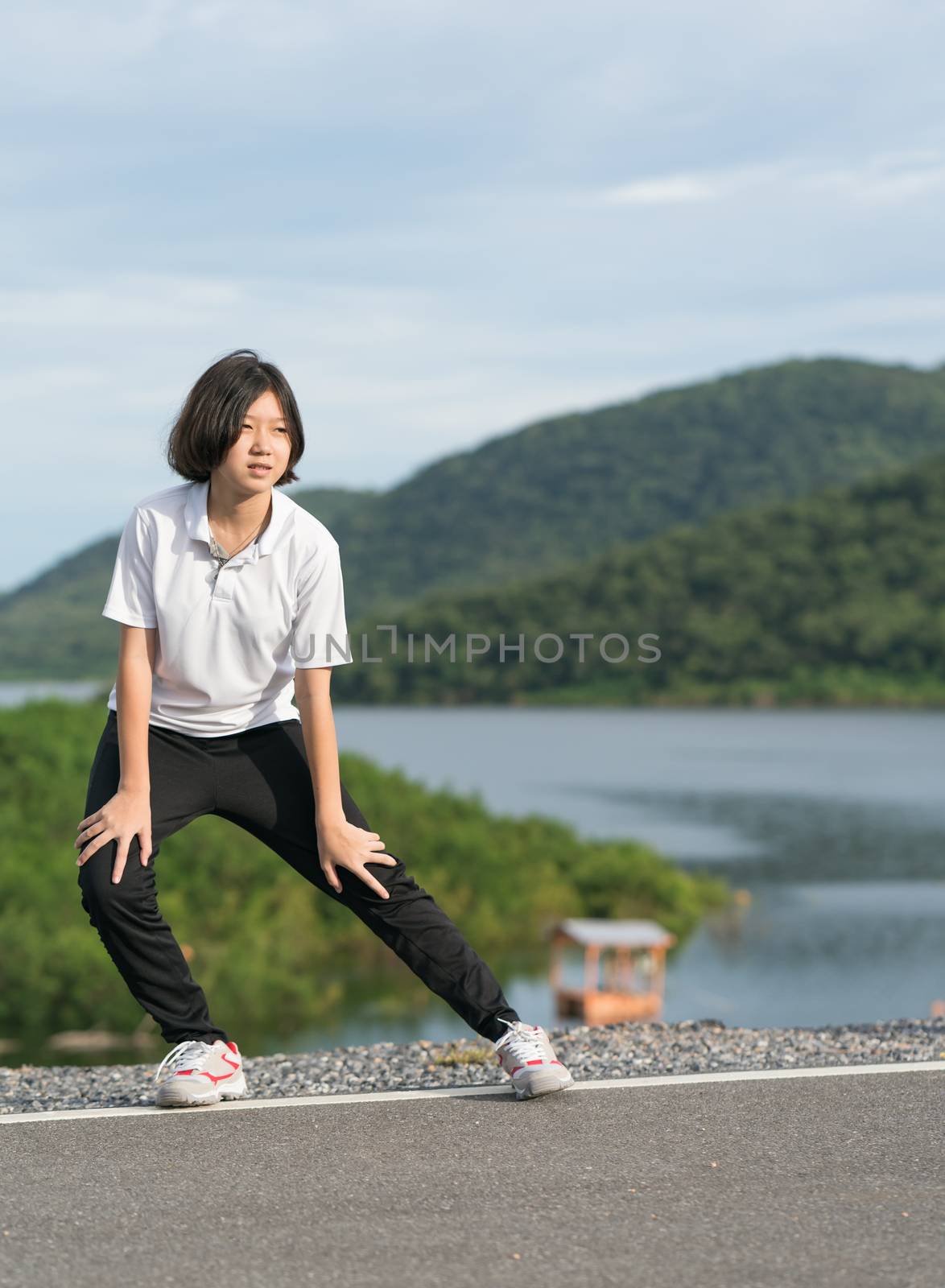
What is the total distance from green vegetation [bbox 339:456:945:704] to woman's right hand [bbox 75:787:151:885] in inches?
4171

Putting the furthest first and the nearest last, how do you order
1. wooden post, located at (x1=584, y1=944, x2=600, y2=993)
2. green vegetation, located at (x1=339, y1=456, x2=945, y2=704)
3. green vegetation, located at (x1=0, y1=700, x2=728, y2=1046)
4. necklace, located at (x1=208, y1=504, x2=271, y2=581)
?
green vegetation, located at (x1=339, y1=456, x2=945, y2=704) < wooden post, located at (x1=584, y1=944, x2=600, y2=993) < green vegetation, located at (x1=0, y1=700, x2=728, y2=1046) < necklace, located at (x1=208, y1=504, x2=271, y2=581)

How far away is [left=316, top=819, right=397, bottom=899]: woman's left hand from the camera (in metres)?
4.17

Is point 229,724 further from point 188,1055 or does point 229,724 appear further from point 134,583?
point 188,1055

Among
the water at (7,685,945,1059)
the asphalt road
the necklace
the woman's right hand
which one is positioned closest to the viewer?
the asphalt road

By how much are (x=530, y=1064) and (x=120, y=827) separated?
4.17 ft

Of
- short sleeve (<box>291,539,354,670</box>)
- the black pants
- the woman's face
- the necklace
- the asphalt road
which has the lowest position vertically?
the asphalt road

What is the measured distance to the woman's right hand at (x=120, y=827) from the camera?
4.04 m

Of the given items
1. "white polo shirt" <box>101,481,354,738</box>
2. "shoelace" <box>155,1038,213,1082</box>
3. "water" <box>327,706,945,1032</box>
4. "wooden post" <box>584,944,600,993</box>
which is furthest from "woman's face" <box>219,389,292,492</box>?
"wooden post" <box>584,944,600,993</box>

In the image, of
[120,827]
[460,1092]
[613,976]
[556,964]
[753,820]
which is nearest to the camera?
[120,827]

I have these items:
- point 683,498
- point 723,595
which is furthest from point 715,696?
point 683,498

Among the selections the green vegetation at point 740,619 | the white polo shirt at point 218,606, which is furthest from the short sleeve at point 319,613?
the green vegetation at point 740,619

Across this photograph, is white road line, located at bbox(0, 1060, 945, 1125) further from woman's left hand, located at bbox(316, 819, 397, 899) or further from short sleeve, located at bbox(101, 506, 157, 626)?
short sleeve, located at bbox(101, 506, 157, 626)

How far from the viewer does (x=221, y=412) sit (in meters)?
4.12

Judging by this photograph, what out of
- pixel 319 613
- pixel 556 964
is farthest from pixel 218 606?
pixel 556 964
